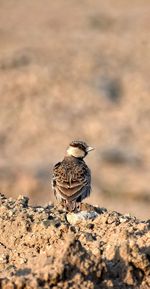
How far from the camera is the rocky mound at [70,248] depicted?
328 inches

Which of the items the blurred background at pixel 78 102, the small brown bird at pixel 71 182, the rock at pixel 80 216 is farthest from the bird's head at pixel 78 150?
the blurred background at pixel 78 102

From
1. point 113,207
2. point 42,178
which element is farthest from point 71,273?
point 42,178

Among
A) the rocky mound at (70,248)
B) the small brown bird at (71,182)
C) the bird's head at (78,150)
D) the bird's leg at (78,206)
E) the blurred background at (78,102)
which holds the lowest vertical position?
the rocky mound at (70,248)

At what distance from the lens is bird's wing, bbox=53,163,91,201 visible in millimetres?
12516

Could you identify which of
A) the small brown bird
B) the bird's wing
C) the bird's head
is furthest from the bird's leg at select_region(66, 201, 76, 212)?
the bird's head

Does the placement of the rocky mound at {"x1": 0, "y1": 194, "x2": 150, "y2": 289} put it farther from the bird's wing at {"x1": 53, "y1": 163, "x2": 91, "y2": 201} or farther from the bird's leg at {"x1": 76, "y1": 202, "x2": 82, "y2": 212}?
the bird's wing at {"x1": 53, "y1": 163, "x2": 91, "y2": 201}

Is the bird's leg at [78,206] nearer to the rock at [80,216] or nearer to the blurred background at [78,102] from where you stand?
the rock at [80,216]

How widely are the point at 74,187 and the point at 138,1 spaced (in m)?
40.9

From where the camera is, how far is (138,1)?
5266 cm

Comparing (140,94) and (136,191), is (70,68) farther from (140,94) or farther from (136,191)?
(136,191)

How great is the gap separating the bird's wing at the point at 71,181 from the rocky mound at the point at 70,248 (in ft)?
2.59

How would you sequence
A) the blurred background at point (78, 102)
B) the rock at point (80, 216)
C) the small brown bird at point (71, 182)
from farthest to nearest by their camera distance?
the blurred background at point (78, 102) → the small brown bird at point (71, 182) → the rock at point (80, 216)

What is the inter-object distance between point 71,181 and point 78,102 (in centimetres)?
2027

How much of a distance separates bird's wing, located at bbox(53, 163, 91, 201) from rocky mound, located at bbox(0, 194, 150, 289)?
79 cm
